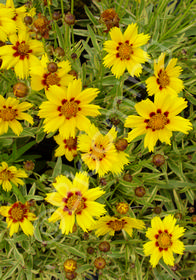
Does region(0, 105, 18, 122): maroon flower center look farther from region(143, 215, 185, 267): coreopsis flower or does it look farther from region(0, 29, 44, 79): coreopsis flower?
region(143, 215, 185, 267): coreopsis flower

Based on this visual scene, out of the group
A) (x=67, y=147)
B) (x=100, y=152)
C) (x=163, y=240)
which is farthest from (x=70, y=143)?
(x=163, y=240)

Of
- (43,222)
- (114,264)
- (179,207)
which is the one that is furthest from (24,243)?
(179,207)

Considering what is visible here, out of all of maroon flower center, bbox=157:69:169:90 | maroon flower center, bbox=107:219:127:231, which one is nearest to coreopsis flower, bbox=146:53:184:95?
maroon flower center, bbox=157:69:169:90

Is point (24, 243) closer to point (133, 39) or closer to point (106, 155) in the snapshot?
point (106, 155)

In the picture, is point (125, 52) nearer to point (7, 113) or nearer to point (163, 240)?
point (7, 113)

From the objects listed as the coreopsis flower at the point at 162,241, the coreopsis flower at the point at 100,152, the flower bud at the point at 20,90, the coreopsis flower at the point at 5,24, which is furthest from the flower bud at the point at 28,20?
the coreopsis flower at the point at 162,241

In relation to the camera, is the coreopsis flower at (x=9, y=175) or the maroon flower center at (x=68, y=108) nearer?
the maroon flower center at (x=68, y=108)

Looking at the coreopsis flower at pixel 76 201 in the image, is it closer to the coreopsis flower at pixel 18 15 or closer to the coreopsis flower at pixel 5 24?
the coreopsis flower at pixel 5 24
